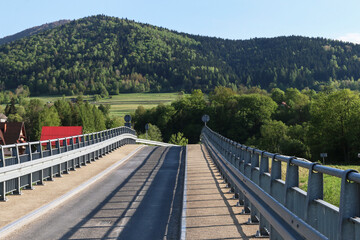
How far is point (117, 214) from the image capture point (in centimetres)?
1148

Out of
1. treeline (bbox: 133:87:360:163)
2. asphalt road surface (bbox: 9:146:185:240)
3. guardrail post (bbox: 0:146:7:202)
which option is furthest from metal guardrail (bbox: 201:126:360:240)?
treeline (bbox: 133:87:360:163)

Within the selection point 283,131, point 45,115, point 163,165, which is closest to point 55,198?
point 163,165

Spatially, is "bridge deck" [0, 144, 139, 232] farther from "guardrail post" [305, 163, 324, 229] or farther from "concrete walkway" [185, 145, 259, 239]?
"guardrail post" [305, 163, 324, 229]

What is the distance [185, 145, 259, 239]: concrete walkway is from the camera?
8617mm

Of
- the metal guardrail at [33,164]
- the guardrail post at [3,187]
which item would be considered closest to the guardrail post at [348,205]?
the metal guardrail at [33,164]

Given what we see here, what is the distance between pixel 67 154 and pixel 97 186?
10.6ft

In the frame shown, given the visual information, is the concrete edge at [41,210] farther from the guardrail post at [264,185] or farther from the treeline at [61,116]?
the treeline at [61,116]

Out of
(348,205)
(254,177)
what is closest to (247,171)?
(254,177)

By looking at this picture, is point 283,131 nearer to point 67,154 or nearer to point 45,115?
point 45,115

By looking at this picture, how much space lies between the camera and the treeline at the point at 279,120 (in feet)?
226

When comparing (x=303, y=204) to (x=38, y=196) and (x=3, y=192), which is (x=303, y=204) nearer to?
(x=3, y=192)

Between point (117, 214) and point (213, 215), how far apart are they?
252 cm

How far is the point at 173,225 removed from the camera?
33.9 feet

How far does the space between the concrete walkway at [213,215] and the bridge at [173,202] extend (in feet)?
0.07
